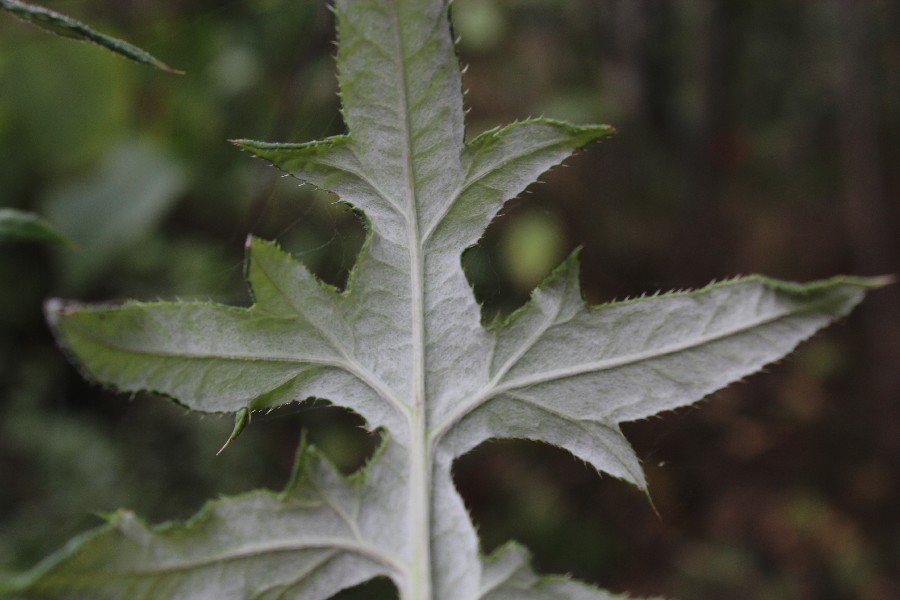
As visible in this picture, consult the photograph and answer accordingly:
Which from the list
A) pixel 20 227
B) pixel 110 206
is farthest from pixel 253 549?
pixel 110 206

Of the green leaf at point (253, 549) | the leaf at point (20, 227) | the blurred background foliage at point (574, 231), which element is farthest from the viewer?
the blurred background foliage at point (574, 231)

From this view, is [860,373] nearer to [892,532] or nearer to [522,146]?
[892,532]

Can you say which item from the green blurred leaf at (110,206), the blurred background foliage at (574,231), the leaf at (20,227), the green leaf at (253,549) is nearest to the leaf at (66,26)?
the leaf at (20,227)

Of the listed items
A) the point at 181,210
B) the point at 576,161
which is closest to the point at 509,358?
the point at 181,210

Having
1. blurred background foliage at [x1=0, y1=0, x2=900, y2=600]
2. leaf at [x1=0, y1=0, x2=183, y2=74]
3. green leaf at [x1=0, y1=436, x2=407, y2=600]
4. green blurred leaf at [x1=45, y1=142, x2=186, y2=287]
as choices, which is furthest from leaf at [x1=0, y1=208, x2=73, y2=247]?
green blurred leaf at [x1=45, y1=142, x2=186, y2=287]

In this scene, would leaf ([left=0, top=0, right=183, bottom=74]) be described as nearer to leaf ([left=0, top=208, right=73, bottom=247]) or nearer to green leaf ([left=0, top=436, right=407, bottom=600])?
leaf ([left=0, top=208, right=73, bottom=247])

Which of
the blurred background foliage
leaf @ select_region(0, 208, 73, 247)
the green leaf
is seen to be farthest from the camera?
the blurred background foliage

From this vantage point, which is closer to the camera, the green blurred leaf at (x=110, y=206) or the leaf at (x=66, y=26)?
the leaf at (x=66, y=26)

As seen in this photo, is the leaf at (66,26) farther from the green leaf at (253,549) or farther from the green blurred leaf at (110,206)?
the green blurred leaf at (110,206)
